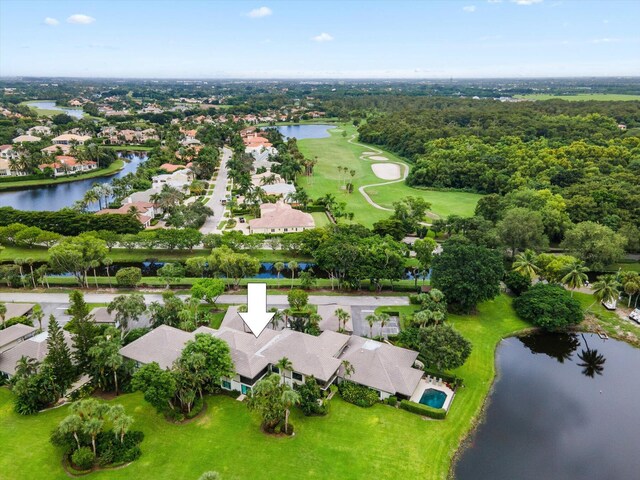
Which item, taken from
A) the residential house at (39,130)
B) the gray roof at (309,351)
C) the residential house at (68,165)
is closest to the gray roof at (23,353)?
the gray roof at (309,351)

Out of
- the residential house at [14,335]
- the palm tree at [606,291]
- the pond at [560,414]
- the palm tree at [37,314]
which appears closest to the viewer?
the pond at [560,414]

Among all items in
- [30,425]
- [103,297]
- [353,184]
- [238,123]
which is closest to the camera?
[30,425]

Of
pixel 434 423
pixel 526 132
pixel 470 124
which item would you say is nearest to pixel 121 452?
pixel 434 423

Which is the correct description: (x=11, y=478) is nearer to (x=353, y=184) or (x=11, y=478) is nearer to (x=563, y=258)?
(x=563, y=258)

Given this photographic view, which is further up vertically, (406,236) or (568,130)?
(568,130)

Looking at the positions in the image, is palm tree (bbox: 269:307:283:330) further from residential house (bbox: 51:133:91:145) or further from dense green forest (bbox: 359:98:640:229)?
residential house (bbox: 51:133:91:145)

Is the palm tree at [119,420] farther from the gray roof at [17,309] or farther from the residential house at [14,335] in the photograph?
the gray roof at [17,309]

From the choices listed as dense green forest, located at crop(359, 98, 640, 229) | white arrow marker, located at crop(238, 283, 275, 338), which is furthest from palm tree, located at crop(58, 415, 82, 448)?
dense green forest, located at crop(359, 98, 640, 229)
